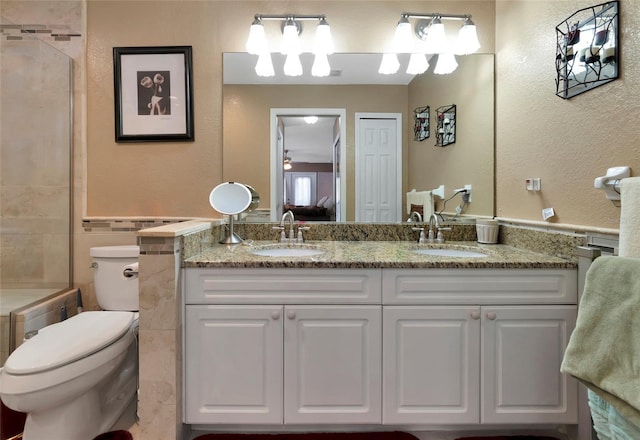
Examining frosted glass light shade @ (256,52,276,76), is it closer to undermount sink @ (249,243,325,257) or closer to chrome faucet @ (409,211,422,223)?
undermount sink @ (249,243,325,257)

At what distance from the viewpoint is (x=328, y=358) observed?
1.34m

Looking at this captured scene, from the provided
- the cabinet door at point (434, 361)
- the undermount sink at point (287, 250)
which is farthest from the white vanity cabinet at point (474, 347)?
the undermount sink at point (287, 250)

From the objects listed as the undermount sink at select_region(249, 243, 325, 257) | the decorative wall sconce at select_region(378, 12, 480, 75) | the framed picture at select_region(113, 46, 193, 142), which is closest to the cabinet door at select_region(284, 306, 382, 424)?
the undermount sink at select_region(249, 243, 325, 257)

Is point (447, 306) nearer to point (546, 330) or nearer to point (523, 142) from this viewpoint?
point (546, 330)

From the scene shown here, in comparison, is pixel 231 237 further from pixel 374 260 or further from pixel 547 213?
pixel 547 213

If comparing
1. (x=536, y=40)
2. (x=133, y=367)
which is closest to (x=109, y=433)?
(x=133, y=367)

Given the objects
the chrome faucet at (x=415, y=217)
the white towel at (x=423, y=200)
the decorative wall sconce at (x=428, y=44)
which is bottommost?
the chrome faucet at (x=415, y=217)

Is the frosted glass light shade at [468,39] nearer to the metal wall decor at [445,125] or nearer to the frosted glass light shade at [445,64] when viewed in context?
the frosted glass light shade at [445,64]

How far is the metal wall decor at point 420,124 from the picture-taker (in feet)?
6.28

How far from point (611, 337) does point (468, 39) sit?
1638 mm

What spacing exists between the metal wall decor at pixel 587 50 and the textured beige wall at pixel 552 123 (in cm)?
3

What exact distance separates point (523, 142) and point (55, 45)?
262 centimetres

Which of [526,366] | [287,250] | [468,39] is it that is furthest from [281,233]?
[468,39]

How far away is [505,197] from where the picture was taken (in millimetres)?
1837
